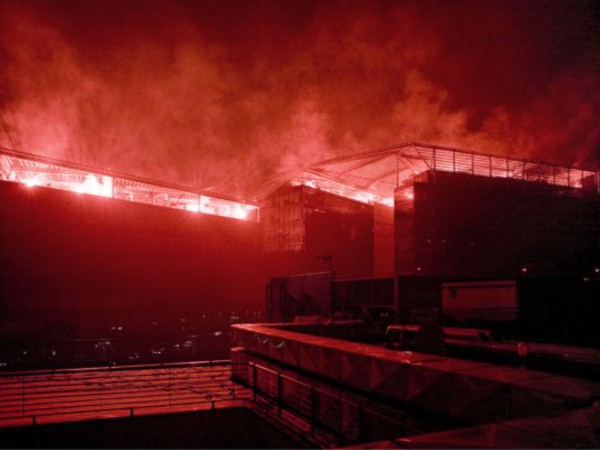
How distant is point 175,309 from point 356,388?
58.5 ft

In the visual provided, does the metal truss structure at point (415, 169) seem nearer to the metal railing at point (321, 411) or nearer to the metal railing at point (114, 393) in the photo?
the metal railing at point (114, 393)

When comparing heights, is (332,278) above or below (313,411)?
above

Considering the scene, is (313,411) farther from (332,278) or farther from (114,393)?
(332,278)

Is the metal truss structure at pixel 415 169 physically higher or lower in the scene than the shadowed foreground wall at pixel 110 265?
higher

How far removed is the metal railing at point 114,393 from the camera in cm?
621

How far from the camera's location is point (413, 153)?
24891mm

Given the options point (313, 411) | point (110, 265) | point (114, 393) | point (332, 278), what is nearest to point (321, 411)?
point (313, 411)

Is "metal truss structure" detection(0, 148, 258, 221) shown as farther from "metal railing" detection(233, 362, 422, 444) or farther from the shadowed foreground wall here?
"metal railing" detection(233, 362, 422, 444)

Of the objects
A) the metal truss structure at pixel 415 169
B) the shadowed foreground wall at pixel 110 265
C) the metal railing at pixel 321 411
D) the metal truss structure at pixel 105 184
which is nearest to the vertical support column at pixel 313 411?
the metal railing at pixel 321 411

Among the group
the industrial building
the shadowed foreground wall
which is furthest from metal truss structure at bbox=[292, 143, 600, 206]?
the shadowed foreground wall

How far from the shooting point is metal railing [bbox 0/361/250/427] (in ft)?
20.4

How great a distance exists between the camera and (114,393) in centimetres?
696

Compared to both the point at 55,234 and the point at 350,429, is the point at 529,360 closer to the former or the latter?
the point at 350,429

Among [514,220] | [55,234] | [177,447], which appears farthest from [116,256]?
[514,220]
